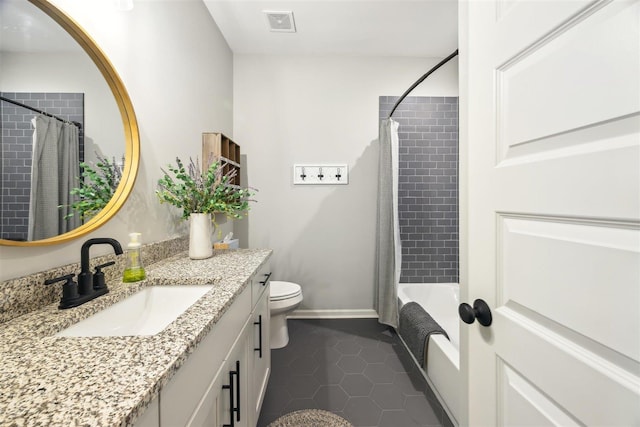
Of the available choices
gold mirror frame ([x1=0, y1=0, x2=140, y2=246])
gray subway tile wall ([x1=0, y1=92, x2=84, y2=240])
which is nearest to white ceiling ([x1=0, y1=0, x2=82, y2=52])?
gold mirror frame ([x1=0, y1=0, x2=140, y2=246])

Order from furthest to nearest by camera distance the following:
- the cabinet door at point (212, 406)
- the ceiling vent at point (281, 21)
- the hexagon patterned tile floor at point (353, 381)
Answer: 1. the ceiling vent at point (281, 21)
2. the hexagon patterned tile floor at point (353, 381)
3. the cabinet door at point (212, 406)

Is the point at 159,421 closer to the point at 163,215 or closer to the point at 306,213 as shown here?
the point at 163,215

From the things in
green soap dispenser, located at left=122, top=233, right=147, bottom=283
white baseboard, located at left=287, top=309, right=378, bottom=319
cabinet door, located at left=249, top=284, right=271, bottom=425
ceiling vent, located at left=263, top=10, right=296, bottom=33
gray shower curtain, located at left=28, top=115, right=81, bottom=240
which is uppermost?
ceiling vent, located at left=263, top=10, right=296, bottom=33

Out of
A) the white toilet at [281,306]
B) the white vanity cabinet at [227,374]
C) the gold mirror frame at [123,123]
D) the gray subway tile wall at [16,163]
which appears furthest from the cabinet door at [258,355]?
the gray subway tile wall at [16,163]

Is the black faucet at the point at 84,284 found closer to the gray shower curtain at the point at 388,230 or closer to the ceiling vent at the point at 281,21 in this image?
the gray shower curtain at the point at 388,230

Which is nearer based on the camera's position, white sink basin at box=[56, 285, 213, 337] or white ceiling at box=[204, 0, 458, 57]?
white sink basin at box=[56, 285, 213, 337]

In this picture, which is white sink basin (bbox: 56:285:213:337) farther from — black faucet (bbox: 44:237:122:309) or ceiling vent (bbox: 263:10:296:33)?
ceiling vent (bbox: 263:10:296:33)

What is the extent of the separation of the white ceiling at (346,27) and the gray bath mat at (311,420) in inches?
108

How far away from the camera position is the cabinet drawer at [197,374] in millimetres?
548

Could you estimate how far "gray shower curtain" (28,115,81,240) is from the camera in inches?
32.4

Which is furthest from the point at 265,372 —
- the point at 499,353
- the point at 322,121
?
the point at 322,121

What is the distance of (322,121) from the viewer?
8.91ft

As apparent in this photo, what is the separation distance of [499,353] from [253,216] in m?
2.37

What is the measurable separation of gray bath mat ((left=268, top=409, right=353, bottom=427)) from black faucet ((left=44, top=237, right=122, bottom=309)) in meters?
1.11
